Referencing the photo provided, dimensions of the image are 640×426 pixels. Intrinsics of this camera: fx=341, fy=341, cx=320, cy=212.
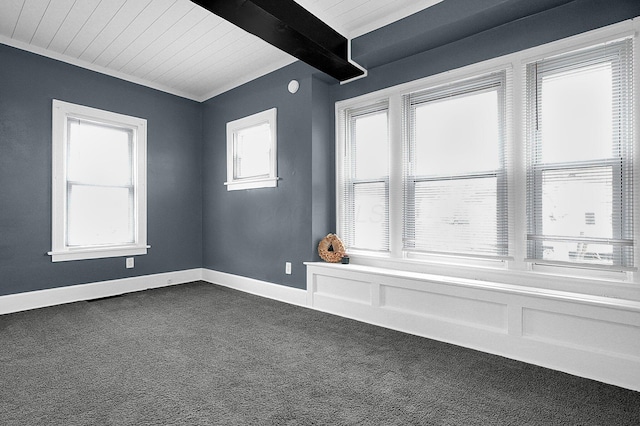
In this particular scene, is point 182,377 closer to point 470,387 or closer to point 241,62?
Result: point 470,387

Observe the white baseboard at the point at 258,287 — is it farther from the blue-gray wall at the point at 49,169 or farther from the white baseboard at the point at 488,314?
the blue-gray wall at the point at 49,169

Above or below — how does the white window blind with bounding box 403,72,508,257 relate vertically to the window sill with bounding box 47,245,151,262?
above

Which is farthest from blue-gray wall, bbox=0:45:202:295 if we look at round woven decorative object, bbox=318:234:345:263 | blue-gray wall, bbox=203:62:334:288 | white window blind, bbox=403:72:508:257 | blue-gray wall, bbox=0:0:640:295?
white window blind, bbox=403:72:508:257

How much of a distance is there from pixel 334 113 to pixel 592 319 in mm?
2944

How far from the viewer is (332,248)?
12.1 feet

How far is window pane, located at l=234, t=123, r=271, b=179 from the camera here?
14.0ft

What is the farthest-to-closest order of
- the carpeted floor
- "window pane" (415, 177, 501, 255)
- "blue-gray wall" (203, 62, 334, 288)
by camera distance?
"blue-gray wall" (203, 62, 334, 288) < "window pane" (415, 177, 501, 255) < the carpeted floor

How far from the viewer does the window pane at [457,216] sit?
9.17 ft

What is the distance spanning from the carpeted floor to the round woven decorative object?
73cm

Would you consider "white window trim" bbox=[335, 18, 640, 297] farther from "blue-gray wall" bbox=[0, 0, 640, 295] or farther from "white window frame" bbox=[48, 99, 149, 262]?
"white window frame" bbox=[48, 99, 149, 262]

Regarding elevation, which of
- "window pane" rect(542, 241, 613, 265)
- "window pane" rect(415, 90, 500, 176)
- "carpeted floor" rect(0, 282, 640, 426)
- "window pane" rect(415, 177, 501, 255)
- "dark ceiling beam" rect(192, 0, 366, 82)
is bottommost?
"carpeted floor" rect(0, 282, 640, 426)

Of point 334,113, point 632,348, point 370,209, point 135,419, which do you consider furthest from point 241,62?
point 632,348

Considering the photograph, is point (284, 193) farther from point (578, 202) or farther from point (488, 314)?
point (578, 202)

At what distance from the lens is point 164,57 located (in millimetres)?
3779
